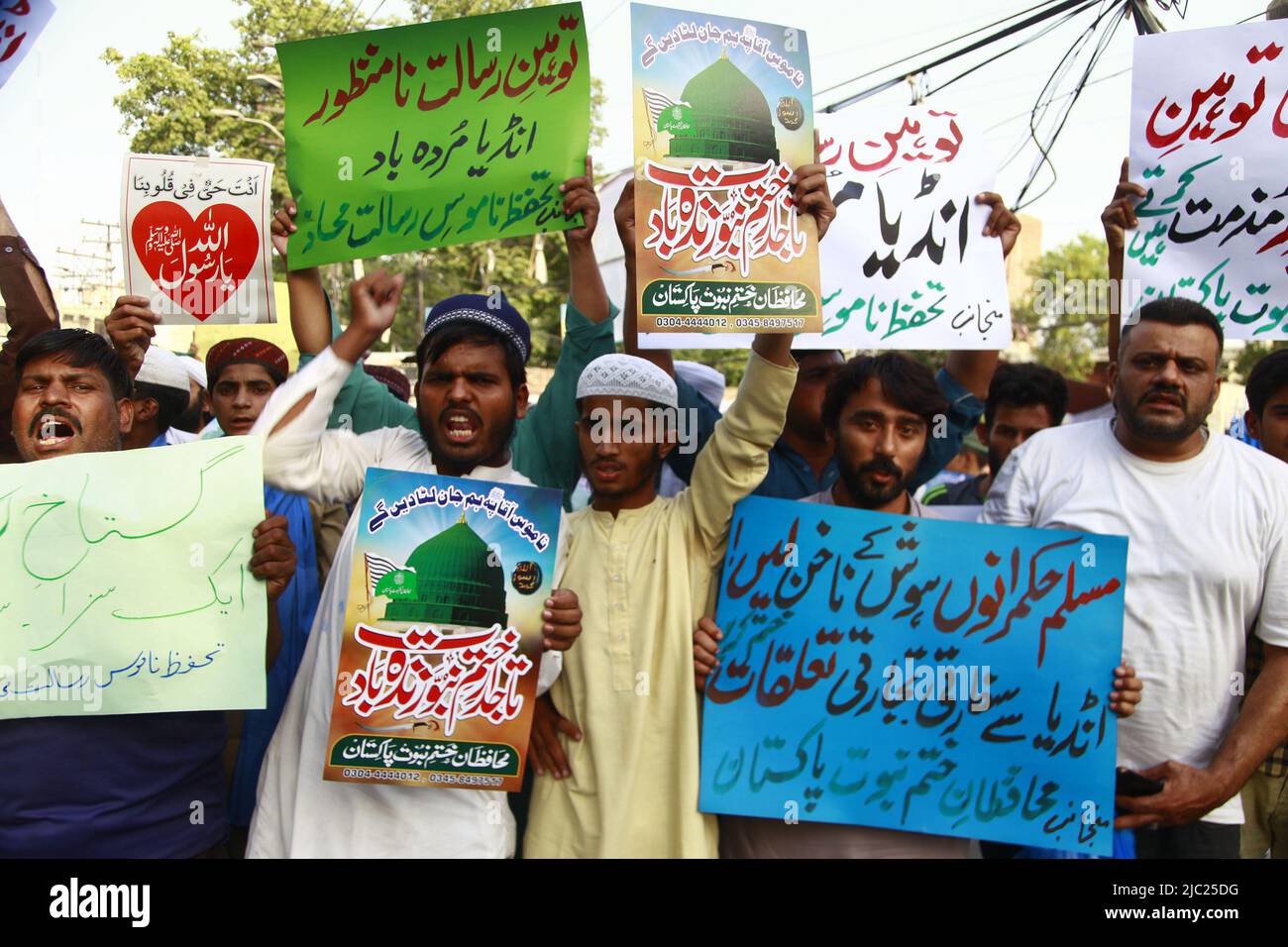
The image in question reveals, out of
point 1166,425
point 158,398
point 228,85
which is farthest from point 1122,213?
point 228,85

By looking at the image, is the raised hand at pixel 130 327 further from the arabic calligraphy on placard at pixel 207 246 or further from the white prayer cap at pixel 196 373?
the white prayer cap at pixel 196 373

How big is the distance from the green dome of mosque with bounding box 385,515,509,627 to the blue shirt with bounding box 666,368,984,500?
961mm

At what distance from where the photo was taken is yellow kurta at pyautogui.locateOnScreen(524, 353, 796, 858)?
305cm

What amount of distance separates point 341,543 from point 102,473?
67cm

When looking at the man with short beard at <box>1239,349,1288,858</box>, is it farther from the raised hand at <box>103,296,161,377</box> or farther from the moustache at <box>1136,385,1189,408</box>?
the raised hand at <box>103,296,161,377</box>

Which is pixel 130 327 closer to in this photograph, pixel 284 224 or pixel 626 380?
pixel 284 224

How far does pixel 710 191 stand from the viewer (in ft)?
10.7

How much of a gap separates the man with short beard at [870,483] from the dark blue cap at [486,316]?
1.00 metres

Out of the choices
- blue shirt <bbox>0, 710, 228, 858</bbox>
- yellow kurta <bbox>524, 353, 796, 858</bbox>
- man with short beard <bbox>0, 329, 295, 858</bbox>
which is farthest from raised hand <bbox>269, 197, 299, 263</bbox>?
blue shirt <bbox>0, 710, 228, 858</bbox>

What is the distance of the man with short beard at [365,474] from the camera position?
3039 mm

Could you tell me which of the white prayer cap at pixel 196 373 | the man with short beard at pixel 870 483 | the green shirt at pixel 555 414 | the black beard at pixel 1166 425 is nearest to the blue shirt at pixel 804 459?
the man with short beard at pixel 870 483

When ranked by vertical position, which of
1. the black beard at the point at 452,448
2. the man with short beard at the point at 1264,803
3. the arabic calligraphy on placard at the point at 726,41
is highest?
the arabic calligraphy on placard at the point at 726,41

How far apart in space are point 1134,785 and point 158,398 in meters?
3.60

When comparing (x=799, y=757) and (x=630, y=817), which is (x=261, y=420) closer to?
(x=630, y=817)
